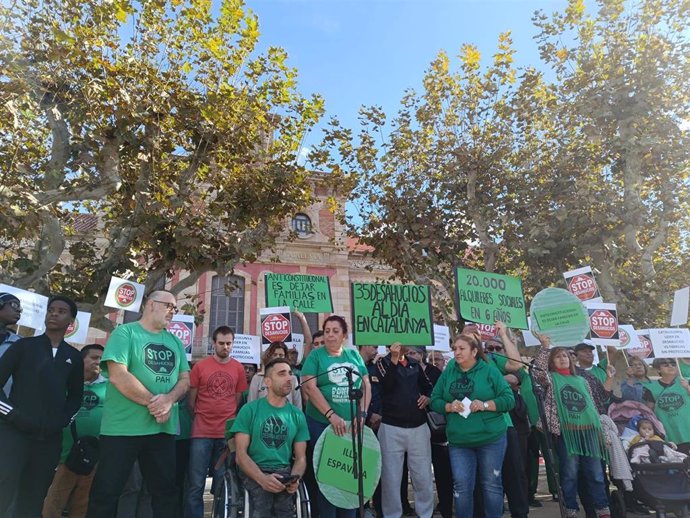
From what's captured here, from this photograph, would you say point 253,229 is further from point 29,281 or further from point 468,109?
point 468,109

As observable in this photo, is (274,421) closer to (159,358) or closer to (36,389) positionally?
(159,358)

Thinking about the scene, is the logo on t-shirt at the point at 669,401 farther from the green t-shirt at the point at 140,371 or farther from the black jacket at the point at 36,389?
the black jacket at the point at 36,389

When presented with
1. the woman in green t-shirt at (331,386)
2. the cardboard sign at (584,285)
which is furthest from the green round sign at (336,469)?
the cardboard sign at (584,285)

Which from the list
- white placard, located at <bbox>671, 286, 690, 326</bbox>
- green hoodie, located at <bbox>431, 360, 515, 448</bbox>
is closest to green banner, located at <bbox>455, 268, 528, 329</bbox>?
green hoodie, located at <bbox>431, 360, 515, 448</bbox>

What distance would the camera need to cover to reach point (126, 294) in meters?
8.39

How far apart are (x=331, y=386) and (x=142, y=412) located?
1609 mm

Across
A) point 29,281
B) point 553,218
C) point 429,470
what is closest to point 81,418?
point 429,470

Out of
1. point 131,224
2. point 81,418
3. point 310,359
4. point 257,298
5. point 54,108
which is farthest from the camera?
point 257,298

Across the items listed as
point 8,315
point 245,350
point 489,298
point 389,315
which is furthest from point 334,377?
point 245,350

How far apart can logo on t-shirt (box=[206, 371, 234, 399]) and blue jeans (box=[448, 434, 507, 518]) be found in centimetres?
218

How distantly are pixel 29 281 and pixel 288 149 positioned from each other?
5.52 metres

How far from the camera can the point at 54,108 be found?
8.93 meters

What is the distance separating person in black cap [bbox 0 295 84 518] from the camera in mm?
3795

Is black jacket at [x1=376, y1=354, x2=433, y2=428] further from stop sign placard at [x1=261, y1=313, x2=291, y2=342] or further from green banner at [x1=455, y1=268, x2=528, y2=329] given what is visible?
stop sign placard at [x1=261, y1=313, x2=291, y2=342]
